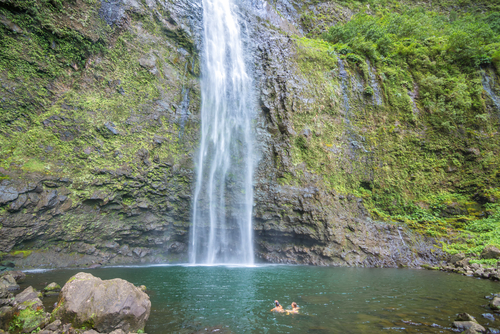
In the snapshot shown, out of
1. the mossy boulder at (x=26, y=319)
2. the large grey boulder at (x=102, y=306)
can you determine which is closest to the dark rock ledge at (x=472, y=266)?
the large grey boulder at (x=102, y=306)

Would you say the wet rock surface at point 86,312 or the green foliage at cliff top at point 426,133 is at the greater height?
the green foliage at cliff top at point 426,133

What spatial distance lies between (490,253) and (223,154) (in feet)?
50.5

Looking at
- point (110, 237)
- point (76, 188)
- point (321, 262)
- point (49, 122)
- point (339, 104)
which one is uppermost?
point (339, 104)

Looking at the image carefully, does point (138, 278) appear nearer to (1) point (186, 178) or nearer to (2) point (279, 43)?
(1) point (186, 178)

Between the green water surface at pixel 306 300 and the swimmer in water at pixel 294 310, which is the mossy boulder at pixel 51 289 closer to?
the green water surface at pixel 306 300

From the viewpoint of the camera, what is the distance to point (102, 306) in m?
4.66

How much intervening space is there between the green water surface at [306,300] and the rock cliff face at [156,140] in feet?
10.9

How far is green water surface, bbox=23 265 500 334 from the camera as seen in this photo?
214 inches

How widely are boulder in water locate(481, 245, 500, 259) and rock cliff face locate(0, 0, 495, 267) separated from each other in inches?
85.6

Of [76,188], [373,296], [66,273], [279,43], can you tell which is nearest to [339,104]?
[279,43]

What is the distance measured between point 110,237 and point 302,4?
28.4 m

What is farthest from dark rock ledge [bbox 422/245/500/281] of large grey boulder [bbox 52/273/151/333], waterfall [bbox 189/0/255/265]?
large grey boulder [bbox 52/273/151/333]

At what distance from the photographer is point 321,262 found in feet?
48.5

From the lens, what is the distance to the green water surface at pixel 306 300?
543cm
